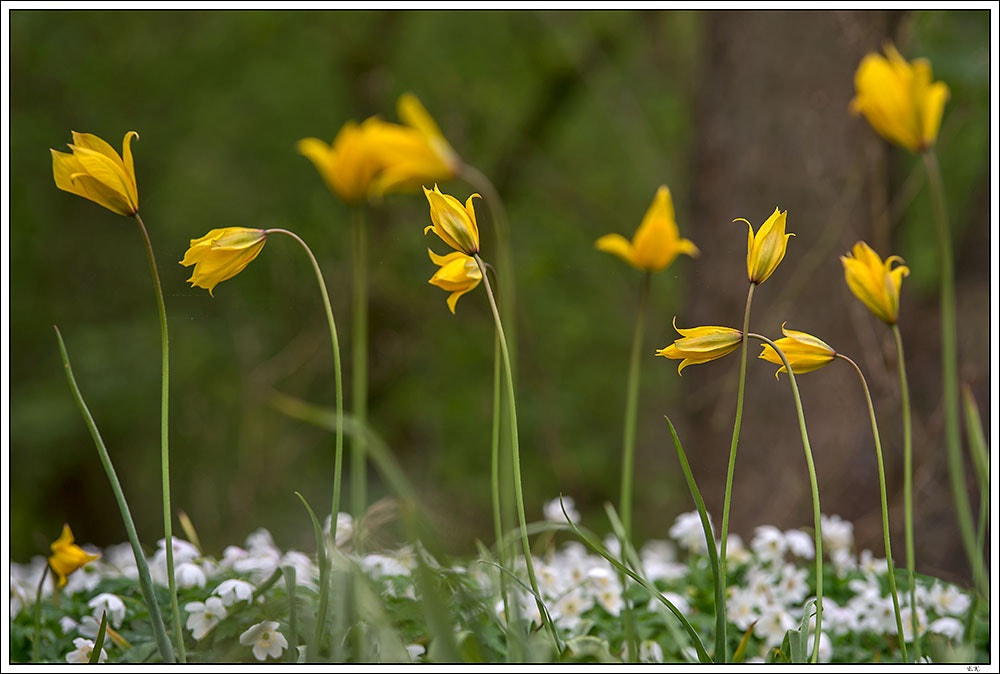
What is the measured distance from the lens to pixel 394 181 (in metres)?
0.72

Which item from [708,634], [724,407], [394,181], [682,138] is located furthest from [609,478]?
[394,181]

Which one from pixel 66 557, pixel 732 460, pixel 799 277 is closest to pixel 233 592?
pixel 66 557

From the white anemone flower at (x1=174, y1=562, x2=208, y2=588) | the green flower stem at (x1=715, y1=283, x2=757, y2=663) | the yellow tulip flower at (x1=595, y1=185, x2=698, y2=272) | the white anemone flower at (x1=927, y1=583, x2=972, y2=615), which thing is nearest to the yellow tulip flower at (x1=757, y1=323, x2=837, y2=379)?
the green flower stem at (x1=715, y1=283, x2=757, y2=663)

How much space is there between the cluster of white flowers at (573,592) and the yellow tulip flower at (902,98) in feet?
1.37

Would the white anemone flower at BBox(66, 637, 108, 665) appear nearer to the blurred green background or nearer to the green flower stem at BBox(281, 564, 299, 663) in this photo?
the green flower stem at BBox(281, 564, 299, 663)

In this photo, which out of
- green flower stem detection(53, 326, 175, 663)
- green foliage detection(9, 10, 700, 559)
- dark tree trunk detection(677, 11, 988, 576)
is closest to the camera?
green flower stem detection(53, 326, 175, 663)

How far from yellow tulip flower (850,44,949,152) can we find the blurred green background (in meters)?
2.27

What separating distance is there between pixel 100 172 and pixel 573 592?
2.09ft

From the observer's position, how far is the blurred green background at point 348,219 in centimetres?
342

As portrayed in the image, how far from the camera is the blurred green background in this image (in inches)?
135

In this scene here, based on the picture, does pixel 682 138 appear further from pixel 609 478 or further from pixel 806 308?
pixel 806 308

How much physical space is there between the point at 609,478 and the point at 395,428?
1.15 m

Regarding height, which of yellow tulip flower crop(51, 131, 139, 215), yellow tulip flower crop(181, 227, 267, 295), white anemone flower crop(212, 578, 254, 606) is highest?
yellow tulip flower crop(51, 131, 139, 215)

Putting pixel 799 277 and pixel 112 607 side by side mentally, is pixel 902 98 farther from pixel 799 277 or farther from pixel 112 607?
pixel 799 277
